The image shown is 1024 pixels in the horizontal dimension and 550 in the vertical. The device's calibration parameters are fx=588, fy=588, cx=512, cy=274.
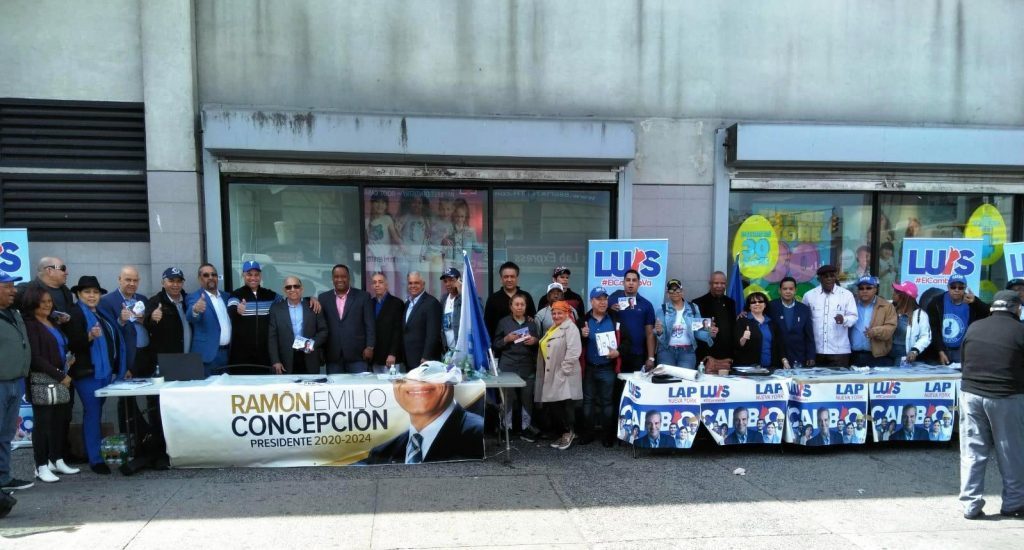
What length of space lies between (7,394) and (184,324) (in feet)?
5.67

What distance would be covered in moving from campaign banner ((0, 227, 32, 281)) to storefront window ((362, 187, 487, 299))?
3815 millimetres

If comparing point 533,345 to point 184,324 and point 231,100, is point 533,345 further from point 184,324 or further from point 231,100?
point 231,100

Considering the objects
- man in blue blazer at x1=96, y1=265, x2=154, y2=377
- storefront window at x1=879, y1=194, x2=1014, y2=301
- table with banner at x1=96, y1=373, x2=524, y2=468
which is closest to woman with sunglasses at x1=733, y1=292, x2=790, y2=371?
table with banner at x1=96, y1=373, x2=524, y2=468

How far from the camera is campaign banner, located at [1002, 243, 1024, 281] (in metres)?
8.27

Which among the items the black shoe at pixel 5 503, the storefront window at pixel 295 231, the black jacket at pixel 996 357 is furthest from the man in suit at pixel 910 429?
the black shoe at pixel 5 503

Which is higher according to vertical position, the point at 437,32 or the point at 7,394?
the point at 437,32

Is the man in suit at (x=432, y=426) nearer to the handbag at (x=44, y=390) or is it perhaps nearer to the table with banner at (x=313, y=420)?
the table with banner at (x=313, y=420)

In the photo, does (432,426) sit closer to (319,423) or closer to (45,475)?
(319,423)

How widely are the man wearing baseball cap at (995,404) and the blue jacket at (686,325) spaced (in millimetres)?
2478

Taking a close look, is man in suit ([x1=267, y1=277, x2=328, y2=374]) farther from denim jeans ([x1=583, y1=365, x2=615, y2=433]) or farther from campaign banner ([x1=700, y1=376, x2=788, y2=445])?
campaign banner ([x1=700, y1=376, x2=788, y2=445])

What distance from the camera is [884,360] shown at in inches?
282

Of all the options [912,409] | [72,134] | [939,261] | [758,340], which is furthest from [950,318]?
[72,134]

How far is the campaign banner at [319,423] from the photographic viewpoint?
5.55 m

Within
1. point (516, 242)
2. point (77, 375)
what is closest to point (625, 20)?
point (516, 242)
